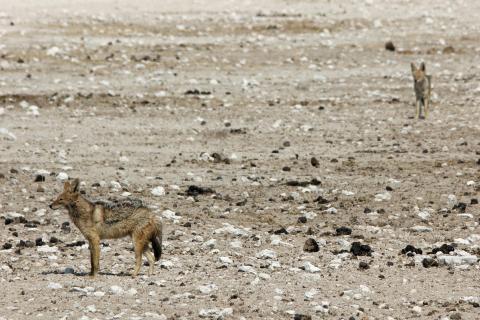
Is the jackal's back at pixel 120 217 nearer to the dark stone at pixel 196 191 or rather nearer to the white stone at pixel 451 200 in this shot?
the dark stone at pixel 196 191

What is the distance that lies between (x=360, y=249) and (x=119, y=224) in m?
2.97

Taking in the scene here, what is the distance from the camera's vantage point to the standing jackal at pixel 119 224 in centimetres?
1220

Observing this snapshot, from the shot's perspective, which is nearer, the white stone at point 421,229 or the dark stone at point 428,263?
the dark stone at point 428,263

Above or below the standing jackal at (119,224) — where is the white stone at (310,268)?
below

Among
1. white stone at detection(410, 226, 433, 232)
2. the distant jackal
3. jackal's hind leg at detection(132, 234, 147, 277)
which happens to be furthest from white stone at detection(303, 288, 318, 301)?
the distant jackal

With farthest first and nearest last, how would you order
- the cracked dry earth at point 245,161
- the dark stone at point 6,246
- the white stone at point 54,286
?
the dark stone at point 6,246, the cracked dry earth at point 245,161, the white stone at point 54,286

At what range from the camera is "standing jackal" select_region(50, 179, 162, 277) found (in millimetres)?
12203

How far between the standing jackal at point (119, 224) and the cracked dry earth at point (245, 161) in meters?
0.31

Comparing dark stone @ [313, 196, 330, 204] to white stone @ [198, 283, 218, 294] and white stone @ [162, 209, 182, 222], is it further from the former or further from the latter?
white stone @ [198, 283, 218, 294]

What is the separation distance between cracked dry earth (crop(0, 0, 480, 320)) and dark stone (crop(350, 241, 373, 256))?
27 mm

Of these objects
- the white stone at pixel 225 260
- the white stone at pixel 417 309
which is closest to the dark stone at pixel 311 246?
the white stone at pixel 225 260

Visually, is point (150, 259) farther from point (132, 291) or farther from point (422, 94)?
point (422, 94)

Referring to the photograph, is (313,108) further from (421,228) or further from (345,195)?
(421,228)

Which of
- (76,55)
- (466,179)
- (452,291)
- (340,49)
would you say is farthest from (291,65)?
(452,291)
